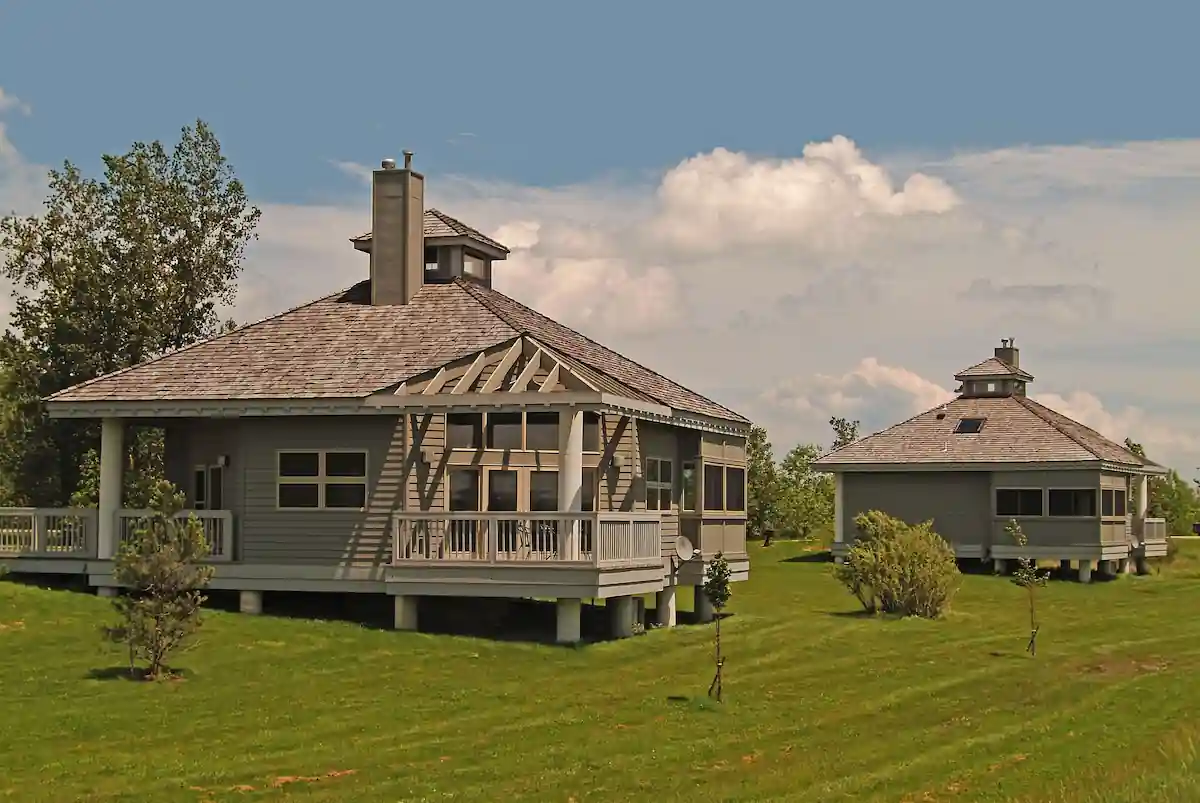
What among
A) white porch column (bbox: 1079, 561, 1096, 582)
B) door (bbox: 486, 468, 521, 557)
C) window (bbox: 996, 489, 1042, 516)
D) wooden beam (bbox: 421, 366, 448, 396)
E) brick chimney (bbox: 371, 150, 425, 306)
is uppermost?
brick chimney (bbox: 371, 150, 425, 306)

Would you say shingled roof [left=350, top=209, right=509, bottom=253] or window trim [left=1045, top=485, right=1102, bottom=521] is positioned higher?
shingled roof [left=350, top=209, right=509, bottom=253]

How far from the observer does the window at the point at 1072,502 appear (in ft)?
172

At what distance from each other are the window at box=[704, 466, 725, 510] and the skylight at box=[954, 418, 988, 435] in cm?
2020

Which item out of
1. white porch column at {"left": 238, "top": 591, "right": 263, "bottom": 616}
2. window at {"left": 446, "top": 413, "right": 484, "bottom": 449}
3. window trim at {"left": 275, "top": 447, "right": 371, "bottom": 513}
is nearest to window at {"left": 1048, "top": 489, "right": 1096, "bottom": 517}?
window at {"left": 446, "top": 413, "right": 484, "bottom": 449}

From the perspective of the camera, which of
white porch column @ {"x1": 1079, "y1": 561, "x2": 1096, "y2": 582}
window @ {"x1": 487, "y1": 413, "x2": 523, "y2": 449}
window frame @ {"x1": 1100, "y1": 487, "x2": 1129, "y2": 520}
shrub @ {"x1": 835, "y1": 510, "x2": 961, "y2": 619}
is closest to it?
window @ {"x1": 487, "y1": 413, "x2": 523, "y2": 449}

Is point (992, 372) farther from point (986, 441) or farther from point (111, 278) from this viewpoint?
point (111, 278)

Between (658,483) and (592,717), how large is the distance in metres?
11.7

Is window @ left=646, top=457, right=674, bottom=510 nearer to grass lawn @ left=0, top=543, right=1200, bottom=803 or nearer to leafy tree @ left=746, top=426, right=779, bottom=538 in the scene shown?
grass lawn @ left=0, top=543, right=1200, bottom=803

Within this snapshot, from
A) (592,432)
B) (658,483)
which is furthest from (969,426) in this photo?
(592,432)

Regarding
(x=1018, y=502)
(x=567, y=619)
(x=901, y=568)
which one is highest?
(x=1018, y=502)

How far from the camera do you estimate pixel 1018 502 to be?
174ft

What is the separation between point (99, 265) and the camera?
167ft

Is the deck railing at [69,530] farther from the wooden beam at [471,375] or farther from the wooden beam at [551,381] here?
the wooden beam at [551,381]

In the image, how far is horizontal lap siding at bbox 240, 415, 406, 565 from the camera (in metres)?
30.8
